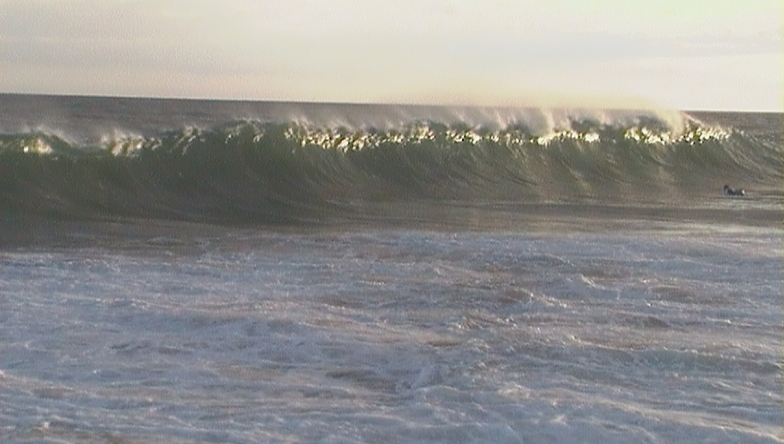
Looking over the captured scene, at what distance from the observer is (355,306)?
790 centimetres

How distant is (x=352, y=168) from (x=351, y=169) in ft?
0.22

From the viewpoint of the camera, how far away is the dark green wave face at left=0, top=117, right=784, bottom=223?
1545 cm

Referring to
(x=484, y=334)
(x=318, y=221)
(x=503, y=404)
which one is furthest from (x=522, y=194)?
(x=503, y=404)

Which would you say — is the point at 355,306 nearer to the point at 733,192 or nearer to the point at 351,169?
A: the point at 351,169

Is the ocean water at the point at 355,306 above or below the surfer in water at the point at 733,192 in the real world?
below

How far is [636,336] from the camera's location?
701 centimetres

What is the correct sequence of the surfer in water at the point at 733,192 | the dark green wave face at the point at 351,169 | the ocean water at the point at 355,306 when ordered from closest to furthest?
1. the ocean water at the point at 355,306
2. the dark green wave face at the point at 351,169
3. the surfer in water at the point at 733,192

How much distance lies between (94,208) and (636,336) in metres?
9.44

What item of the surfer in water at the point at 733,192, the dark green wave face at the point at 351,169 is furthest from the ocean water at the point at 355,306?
the surfer in water at the point at 733,192

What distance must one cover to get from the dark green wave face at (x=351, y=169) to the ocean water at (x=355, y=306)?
8 cm

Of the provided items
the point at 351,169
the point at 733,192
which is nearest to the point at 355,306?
the point at 351,169

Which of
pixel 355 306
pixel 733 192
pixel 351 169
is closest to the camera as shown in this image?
pixel 355 306

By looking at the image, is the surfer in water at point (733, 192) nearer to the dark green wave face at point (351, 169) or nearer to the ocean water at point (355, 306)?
the dark green wave face at point (351, 169)

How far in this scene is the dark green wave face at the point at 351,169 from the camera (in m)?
15.4
